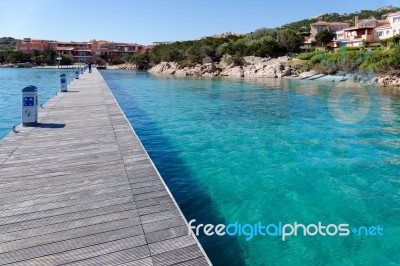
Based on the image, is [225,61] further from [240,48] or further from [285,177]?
[285,177]

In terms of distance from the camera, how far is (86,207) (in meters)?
5.77

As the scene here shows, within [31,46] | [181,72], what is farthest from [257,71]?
[31,46]

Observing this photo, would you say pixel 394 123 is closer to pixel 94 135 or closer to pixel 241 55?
pixel 94 135

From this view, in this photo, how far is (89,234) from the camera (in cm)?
488

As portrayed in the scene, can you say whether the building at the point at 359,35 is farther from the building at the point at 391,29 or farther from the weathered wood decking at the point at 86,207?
the weathered wood decking at the point at 86,207

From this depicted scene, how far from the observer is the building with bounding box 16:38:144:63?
13275 cm

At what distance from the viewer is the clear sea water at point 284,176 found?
6.25 metres

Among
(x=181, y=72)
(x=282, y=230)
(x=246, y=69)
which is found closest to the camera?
(x=282, y=230)

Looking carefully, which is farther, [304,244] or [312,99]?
[312,99]

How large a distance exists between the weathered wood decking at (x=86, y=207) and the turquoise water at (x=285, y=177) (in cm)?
132

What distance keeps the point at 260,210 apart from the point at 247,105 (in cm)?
1702

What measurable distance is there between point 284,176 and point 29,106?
357 inches

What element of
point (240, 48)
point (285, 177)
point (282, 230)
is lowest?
point (282, 230)

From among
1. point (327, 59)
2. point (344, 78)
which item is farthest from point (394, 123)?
point (327, 59)
